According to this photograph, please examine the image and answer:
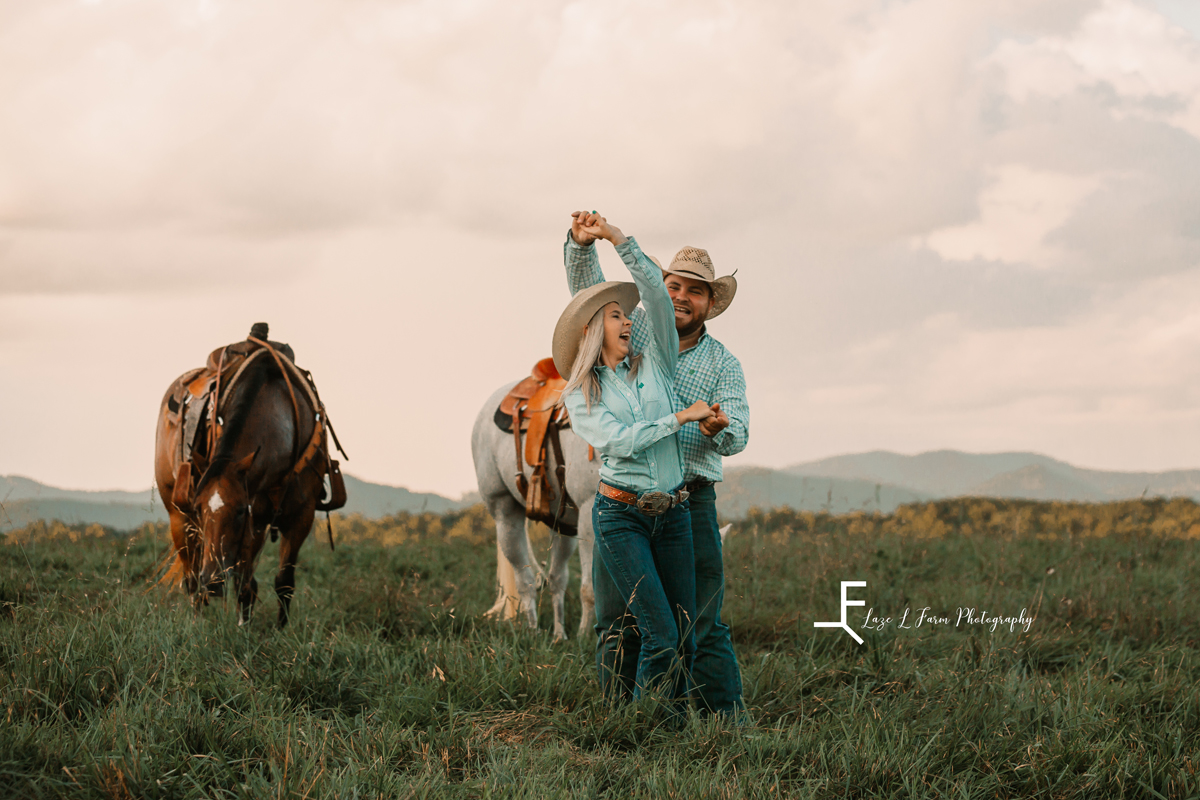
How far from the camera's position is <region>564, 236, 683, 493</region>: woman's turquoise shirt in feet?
11.1

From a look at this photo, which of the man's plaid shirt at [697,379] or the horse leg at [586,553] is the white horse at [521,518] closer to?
the horse leg at [586,553]

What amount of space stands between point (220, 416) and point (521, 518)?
2.31 m

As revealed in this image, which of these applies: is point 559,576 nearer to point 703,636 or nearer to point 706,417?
point 703,636

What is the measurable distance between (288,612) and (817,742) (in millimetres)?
3267

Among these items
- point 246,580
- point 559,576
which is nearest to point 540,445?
point 559,576

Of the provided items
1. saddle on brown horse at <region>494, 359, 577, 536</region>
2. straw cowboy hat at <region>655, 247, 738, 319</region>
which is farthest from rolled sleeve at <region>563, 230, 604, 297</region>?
saddle on brown horse at <region>494, 359, 577, 536</region>

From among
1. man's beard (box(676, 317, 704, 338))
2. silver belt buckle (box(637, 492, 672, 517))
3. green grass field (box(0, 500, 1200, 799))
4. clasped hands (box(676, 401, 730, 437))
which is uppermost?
man's beard (box(676, 317, 704, 338))

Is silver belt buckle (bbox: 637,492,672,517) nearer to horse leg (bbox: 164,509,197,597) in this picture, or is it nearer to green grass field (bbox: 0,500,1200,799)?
green grass field (bbox: 0,500,1200,799)

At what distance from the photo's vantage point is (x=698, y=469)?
3736 mm

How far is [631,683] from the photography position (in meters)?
3.77

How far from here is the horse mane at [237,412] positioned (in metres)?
5.01

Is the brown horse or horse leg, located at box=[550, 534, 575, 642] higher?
the brown horse

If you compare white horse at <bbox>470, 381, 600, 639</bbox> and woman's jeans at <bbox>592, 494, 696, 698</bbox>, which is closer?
woman's jeans at <bbox>592, 494, 696, 698</bbox>

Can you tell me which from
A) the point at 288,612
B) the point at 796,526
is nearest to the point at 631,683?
the point at 288,612
